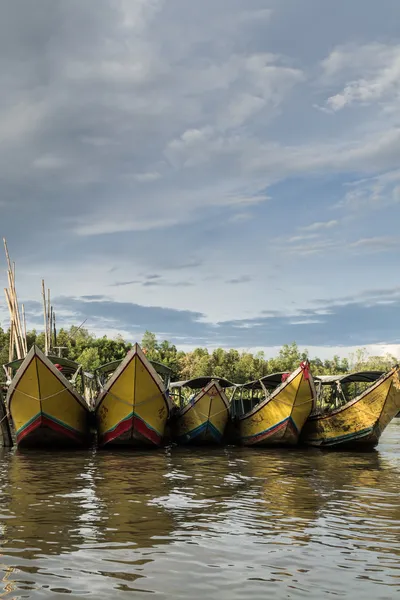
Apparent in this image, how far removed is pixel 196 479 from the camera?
1226cm

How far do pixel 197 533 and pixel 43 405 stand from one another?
11.2 metres

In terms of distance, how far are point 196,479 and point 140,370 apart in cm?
570

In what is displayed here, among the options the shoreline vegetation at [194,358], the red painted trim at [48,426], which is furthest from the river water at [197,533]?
the shoreline vegetation at [194,358]

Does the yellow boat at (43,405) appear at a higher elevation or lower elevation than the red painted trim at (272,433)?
higher

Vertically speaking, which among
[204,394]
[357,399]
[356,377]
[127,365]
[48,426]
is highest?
[127,365]

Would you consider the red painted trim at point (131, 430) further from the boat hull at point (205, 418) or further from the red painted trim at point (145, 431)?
the boat hull at point (205, 418)

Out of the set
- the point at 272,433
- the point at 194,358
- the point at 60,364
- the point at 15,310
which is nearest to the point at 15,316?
the point at 15,310

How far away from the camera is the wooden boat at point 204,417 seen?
788 inches

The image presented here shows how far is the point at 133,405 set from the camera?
1781cm

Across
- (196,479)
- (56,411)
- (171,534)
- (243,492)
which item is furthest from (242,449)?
(171,534)

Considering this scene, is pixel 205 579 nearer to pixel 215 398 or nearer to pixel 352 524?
pixel 352 524

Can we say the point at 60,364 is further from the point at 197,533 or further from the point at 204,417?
the point at 197,533

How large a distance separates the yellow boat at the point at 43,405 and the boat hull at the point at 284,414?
5.85 metres

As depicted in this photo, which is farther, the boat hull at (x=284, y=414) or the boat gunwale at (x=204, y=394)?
the boat gunwale at (x=204, y=394)
